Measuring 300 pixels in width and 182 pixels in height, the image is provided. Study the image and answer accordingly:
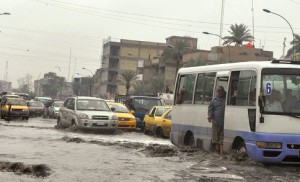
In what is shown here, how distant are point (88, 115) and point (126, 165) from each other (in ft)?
36.2

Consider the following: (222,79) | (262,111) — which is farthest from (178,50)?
(262,111)

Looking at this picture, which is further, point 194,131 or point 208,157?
point 194,131

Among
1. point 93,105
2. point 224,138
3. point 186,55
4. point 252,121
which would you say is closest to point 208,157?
point 224,138

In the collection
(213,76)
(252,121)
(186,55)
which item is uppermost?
(186,55)

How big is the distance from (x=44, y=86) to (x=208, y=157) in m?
157

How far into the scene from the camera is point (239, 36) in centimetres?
7400

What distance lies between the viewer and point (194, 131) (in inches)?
595

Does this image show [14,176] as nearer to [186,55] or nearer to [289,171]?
[289,171]

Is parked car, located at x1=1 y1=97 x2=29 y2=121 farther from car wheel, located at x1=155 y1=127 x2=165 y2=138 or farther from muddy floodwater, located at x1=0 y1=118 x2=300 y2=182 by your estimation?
muddy floodwater, located at x1=0 y1=118 x2=300 y2=182

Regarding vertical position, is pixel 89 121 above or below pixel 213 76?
below

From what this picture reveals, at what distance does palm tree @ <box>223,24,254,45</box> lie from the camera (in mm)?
73250

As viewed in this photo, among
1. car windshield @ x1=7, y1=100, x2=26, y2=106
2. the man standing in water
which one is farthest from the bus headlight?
car windshield @ x1=7, y1=100, x2=26, y2=106

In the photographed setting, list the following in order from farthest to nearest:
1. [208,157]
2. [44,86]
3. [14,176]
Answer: [44,86]
[208,157]
[14,176]

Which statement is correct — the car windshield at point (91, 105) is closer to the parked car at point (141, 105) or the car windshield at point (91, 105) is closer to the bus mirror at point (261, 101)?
the parked car at point (141, 105)
